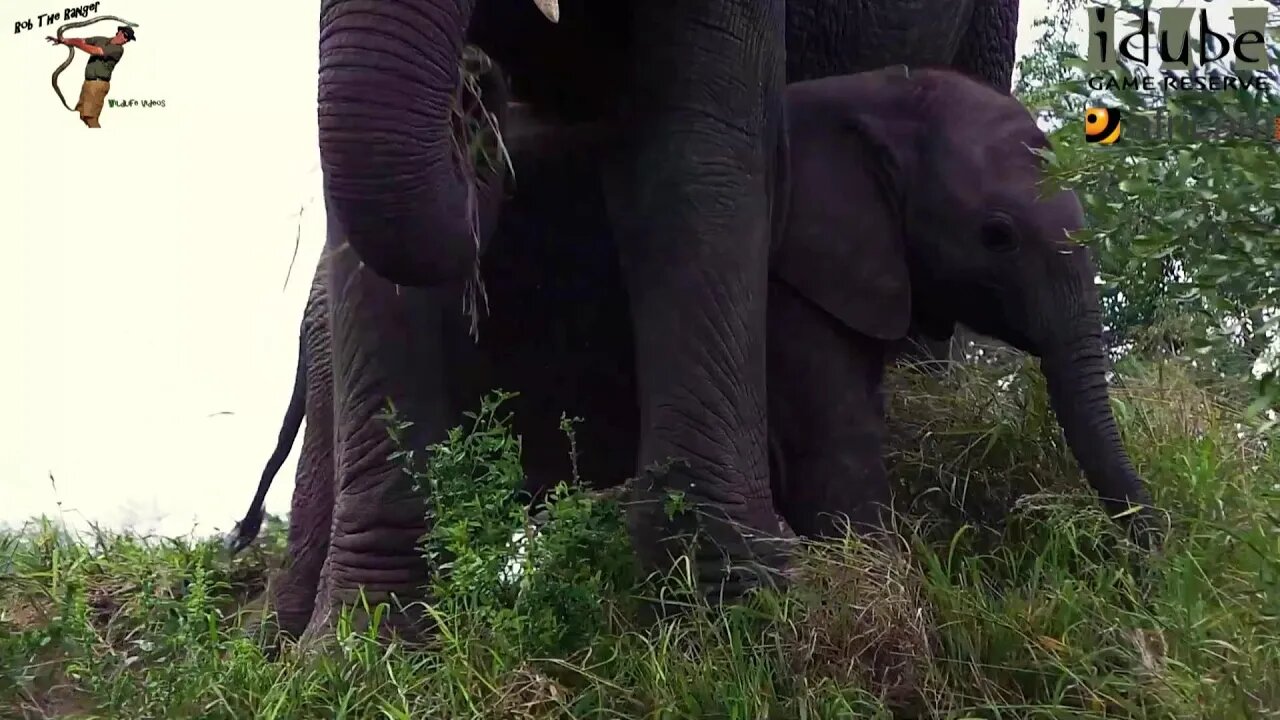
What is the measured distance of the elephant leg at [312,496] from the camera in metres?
3.67

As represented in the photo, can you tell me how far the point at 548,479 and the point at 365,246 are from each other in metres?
1.40

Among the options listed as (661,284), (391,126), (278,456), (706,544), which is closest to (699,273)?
(661,284)

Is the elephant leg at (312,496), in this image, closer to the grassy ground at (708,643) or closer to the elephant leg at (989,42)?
the grassy ground at (708,643)

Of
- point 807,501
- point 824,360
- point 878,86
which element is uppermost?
point 878,86

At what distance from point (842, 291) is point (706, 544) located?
Answer: 3.22 feet

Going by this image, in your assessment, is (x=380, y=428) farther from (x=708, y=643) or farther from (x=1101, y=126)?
(x=1101, y=126)

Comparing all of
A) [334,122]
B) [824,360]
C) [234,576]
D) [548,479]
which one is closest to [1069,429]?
[824,360]

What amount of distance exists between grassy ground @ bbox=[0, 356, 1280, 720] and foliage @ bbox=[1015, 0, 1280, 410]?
0.60 meters

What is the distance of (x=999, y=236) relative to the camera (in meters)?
3.92

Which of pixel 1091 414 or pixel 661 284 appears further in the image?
pixel 1091 414

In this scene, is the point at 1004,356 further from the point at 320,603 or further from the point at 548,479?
the point at 320,603

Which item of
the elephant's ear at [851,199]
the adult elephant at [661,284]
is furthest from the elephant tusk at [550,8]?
the elephant's ear at [851,199]

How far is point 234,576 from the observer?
4551 mm

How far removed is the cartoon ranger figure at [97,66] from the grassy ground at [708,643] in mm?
2355
